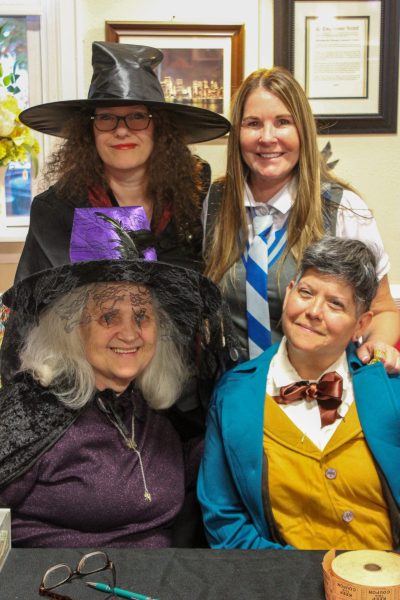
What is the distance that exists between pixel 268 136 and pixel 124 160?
1.38 ft

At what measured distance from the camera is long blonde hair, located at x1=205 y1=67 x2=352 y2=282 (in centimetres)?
213

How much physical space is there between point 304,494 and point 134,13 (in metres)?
2.14

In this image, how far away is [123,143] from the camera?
2217 millimetres

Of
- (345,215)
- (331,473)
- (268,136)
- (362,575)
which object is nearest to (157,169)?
(268,136)

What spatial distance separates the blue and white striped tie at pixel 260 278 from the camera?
84.9 inches

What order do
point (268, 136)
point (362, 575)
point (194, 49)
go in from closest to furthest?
point (362, 575) → point (268, 136) → point (194, 49)

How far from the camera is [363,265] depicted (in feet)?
5.68

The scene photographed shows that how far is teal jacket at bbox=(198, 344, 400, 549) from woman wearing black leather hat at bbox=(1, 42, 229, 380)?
0.60 meters

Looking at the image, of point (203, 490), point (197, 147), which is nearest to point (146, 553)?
point (203, 490)

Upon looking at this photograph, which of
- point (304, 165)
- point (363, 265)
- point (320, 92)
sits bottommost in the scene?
point (363, 265)

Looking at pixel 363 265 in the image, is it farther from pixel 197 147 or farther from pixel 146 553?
pixel 197 147

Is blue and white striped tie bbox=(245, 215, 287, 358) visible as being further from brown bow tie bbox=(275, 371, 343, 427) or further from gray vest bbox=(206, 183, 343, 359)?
brown bow tie bbox=(275, 371, 343, 427)

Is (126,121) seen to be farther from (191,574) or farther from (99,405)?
(191,574)

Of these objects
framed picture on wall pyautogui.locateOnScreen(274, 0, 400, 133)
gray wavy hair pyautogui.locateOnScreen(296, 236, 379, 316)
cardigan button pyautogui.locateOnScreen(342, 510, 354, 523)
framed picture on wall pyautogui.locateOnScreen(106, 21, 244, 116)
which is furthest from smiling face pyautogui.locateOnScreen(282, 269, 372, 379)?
framed picture on wall pyautogui.locateOnScreen(106, 21, 244, 116)
